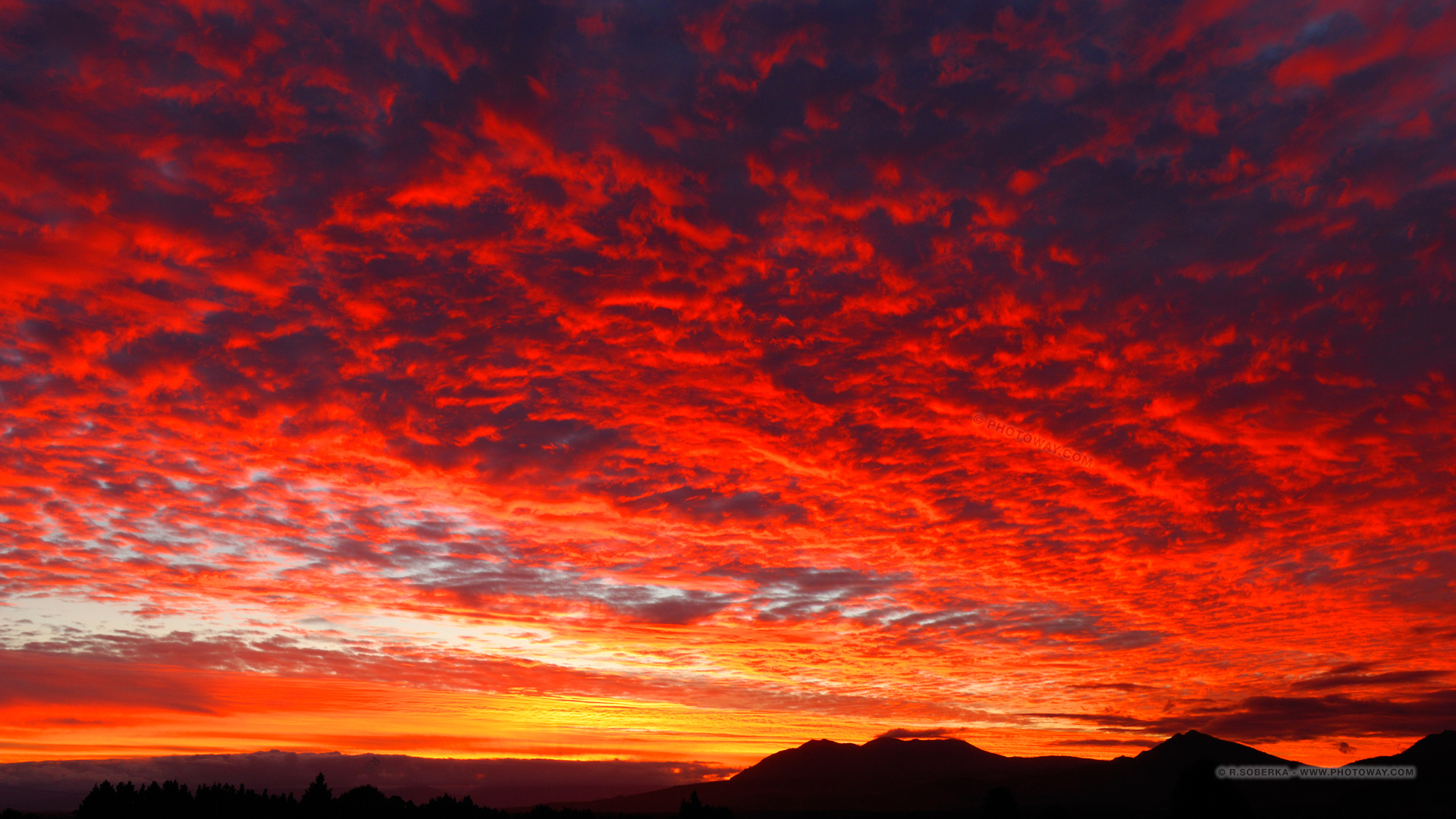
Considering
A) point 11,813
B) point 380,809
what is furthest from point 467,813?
point 11,813

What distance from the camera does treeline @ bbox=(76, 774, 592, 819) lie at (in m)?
169

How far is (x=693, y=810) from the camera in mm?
170625

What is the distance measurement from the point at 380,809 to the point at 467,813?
23.0 meters

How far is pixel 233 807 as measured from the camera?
172000 mm

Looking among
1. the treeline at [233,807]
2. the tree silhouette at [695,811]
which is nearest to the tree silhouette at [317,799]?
the treeline at [233,807]

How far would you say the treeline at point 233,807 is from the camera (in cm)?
16938

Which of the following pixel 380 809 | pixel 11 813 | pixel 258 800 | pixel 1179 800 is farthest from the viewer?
pixel 380 809

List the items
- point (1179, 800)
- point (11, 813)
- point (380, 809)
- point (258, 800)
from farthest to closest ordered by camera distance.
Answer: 1. point (380, 809)
2. point (258, 800)
3. point (11, 813)
4. point (1179, 800)

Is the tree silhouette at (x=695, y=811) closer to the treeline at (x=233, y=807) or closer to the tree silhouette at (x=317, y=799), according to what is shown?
the treeline at (x=233, y=807)

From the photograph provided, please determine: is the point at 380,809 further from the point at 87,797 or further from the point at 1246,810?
the point at 1246,810

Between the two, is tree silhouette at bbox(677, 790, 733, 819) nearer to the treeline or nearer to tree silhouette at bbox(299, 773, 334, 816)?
the treeline

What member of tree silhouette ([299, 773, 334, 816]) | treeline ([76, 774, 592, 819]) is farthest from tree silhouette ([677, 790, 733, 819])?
tree silhouette ([299, 773, 334, 816])

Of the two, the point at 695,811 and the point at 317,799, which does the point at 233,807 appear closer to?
the point at 317,799

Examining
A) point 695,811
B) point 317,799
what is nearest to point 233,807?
point 317,799
